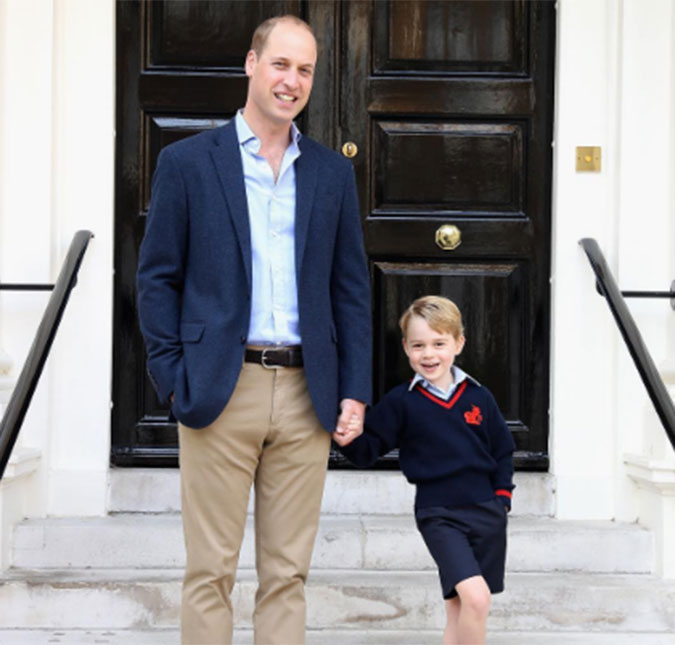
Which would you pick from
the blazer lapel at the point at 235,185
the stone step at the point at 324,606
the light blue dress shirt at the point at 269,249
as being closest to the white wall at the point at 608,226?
the stone step at the point at 324,606

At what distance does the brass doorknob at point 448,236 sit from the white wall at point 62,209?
1276mm

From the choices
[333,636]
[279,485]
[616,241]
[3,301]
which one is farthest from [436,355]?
[3,301]

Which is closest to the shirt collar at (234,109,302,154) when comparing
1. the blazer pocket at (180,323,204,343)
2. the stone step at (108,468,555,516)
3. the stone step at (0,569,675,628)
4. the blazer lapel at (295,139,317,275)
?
the blazer lapel at (295,139,317,275)

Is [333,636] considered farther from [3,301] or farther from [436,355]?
[3,301]

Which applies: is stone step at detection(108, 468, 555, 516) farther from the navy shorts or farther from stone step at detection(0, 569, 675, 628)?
the navy shorts

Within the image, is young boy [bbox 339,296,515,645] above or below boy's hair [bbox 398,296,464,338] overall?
below

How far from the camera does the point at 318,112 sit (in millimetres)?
5293

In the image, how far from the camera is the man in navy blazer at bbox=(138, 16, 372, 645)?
3.37 m

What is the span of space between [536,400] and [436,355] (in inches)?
62.8

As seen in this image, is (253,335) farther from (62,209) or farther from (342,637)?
(62,209)

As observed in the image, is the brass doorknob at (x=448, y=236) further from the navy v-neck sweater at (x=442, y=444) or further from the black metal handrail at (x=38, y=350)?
the navy v-neck sweater at (x=442, y=444)

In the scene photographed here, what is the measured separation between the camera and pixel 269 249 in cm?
344

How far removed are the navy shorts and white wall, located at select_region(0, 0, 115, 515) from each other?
1.75 metres

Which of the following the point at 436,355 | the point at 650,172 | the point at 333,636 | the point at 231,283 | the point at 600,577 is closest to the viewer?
the point at 231,283
